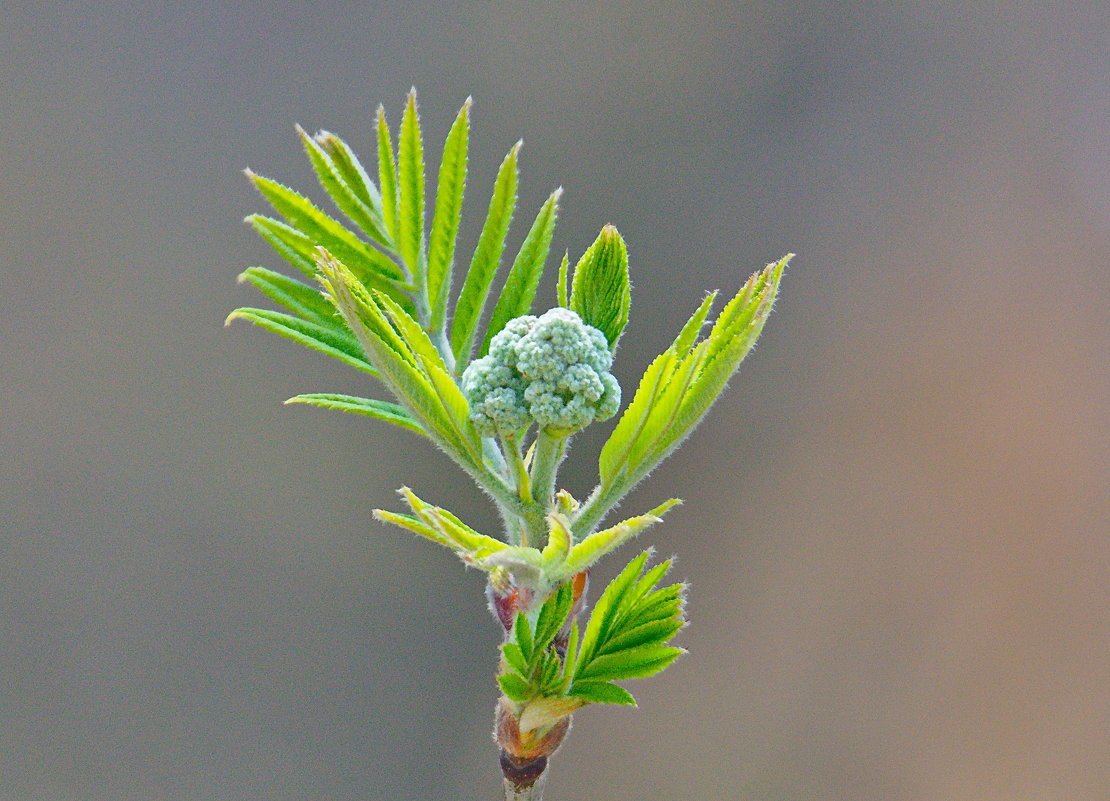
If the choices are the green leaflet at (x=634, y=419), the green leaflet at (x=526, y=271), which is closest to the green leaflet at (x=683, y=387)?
the green leaflet at (x=634, y=419)

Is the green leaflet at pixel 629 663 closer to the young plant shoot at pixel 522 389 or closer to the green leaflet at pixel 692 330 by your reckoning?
the young plant shoot at pixel 522 389

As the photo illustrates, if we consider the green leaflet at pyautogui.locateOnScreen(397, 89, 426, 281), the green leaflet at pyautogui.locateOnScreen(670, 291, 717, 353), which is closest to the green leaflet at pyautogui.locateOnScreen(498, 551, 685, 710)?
the green leaflet at pyautogui.locateOnScreen(670, 291, 717, 353)

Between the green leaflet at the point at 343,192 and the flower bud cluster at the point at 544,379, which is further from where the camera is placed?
the green leaflet at the point at 343,192

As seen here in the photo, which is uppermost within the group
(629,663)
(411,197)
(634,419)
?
(411,197)

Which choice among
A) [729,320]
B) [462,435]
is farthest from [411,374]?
[729,320]

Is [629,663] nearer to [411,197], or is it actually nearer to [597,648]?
[597,648]

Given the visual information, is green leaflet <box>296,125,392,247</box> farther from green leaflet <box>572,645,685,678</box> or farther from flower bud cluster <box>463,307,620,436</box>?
green leaflet <box>572,645,685,678</box>

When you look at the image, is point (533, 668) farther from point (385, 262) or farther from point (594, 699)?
point (385, 262)

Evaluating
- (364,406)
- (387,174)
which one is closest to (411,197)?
(387,174)
